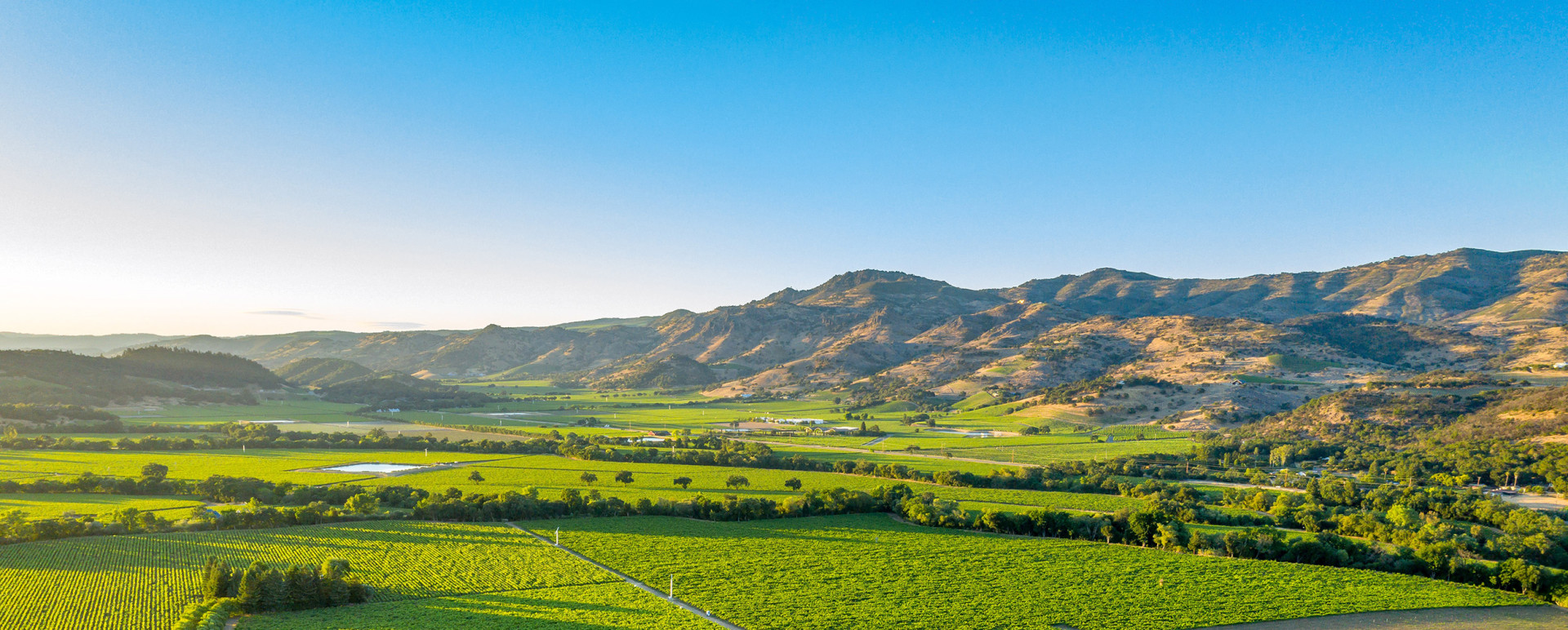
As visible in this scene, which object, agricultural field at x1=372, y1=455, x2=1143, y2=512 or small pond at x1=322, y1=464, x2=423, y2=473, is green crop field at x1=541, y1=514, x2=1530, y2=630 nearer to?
agricultural field at x1=372, y1=455, x2=1143, y2=512

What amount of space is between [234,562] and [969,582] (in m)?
64.8

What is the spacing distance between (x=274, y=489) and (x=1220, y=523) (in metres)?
115

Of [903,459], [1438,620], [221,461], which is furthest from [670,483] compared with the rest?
[1438,620]

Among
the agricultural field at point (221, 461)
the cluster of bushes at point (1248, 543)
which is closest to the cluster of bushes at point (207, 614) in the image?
the agricultural field at point (221, 461)

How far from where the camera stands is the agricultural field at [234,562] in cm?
5609

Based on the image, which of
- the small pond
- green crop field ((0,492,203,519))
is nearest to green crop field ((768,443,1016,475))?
the small pond

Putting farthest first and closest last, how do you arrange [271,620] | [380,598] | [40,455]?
[40,455] → [380,598] → [271,620]

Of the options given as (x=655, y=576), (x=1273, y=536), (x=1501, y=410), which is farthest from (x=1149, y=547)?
(x=1501, y=410)

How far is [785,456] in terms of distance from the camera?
146500 mm

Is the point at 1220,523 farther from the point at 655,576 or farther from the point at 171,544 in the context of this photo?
the point at 171,544

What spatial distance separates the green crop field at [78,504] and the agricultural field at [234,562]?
1527 centimetres

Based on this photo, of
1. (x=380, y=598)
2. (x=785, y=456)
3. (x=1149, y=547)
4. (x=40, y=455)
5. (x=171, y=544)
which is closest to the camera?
(x=380, y=598)

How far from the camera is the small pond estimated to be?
125250 millimetres

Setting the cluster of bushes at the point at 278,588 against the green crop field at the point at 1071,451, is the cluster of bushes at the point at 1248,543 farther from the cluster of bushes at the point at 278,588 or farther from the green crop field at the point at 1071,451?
the cluster of bushes at the point at 278,588
